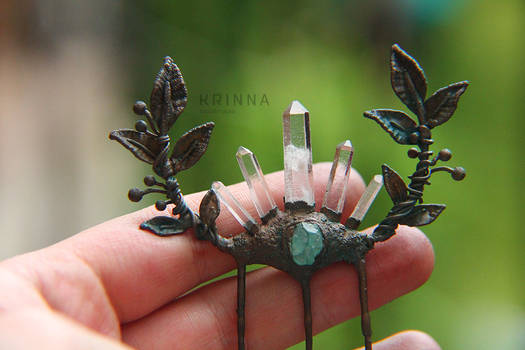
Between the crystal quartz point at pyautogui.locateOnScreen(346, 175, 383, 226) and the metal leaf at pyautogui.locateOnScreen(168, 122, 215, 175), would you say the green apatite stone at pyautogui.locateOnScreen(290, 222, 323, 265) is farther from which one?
the metal leaf at pyautogui.locateOnScreen(168, 122, 215, 175)

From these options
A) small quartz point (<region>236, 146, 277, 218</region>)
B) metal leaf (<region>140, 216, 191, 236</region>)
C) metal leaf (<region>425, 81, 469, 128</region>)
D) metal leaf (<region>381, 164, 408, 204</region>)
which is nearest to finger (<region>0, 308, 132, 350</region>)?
metal leaf (<region>140, 216, 191, 236</region>)

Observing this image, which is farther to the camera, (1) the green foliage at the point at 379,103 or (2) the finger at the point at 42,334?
(1) the green foliage at the point at 379,103

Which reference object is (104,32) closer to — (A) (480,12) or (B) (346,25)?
(B) (346,25)

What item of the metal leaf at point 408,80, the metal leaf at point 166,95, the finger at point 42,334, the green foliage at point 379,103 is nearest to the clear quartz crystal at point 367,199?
the metal leaf at point 408,80

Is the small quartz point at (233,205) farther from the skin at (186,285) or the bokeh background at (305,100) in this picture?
the bokeh background at (305,100)

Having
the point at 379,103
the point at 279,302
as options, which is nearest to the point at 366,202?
the point at 279,302

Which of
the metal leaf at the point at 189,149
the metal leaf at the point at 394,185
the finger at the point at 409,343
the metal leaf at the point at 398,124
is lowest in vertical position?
the finger at the point at 409,343

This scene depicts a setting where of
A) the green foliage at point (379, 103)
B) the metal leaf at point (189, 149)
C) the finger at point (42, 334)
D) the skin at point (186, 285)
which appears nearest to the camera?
the finger at point (42, 334)
